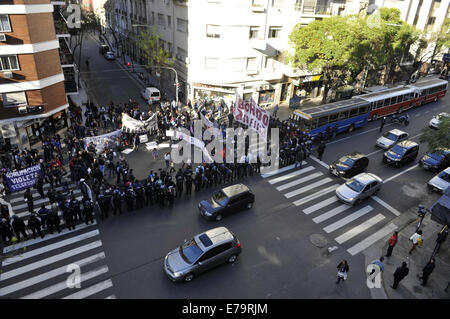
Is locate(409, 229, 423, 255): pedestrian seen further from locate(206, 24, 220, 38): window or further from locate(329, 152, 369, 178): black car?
locate(206, 24, 220, 38): window

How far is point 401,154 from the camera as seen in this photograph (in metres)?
23.4

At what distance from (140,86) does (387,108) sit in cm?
3270

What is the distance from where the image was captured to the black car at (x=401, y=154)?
23.4 metres

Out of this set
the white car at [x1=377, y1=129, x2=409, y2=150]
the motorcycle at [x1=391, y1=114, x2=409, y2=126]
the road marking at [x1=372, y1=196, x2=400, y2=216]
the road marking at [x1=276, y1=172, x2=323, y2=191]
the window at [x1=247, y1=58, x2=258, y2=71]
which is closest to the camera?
the road marking at [x1=372, y1=196, x2=400, y2=216]

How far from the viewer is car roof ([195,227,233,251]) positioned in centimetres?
1329

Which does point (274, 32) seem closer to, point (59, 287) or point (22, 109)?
point (22, 109)

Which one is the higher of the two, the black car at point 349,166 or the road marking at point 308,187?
the black car at point 349,166

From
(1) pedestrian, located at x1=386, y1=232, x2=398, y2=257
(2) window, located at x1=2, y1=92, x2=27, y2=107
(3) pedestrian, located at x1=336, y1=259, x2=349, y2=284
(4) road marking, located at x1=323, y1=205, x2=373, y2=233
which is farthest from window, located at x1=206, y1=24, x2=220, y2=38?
(3) pedestrian, located at x1=336, y1=259, x2=349, y2=284

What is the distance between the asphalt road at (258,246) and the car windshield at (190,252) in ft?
3.45

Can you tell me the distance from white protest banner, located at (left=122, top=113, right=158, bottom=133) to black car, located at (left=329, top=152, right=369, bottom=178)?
1530cm

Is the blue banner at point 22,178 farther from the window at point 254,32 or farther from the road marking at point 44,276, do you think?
the window at point 254,32

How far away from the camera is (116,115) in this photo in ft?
94.0

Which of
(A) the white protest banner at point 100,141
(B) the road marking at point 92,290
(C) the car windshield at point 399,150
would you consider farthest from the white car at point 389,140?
(B) the road marking at point 92,290
